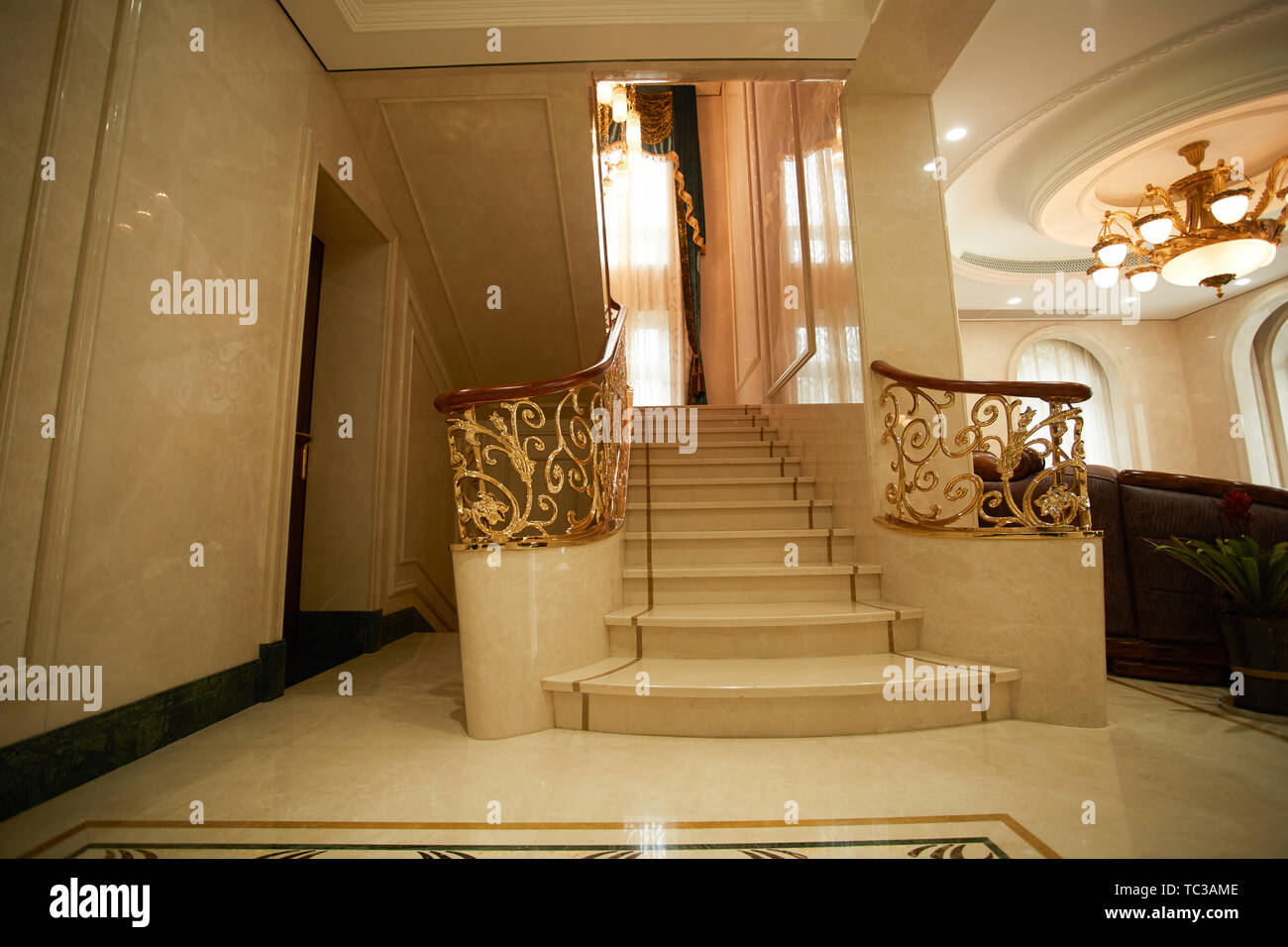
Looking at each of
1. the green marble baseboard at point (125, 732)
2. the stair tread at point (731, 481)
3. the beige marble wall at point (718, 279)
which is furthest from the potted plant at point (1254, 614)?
the beige marble wall at point (718, 279)

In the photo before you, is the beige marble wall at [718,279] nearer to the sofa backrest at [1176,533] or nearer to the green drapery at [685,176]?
the green drapery at [685,176]

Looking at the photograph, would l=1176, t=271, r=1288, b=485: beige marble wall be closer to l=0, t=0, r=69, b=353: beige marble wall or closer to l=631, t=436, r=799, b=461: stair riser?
l=631, t=436, r=799, b=461: stair riser

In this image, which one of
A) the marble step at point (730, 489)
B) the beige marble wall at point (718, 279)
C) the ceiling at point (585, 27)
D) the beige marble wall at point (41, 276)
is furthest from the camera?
the beige marble wall at point (718, 279)

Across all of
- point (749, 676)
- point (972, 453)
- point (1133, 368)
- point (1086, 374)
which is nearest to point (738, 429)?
point (972, 453)

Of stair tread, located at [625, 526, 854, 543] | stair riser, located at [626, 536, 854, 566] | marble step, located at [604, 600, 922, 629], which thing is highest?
stair tread, located at [625, 526, 854, 543]

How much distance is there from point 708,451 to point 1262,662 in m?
2.84

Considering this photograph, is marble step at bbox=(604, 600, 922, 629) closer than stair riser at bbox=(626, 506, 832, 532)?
Yes

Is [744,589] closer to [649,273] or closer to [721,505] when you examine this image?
[721,505]

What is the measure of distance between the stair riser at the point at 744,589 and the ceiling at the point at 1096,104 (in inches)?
129

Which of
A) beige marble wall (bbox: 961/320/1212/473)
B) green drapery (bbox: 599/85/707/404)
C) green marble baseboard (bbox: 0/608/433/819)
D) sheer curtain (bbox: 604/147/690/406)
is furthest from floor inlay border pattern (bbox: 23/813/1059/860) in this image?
beige marble wall (bbox: 961/320/1212/473)

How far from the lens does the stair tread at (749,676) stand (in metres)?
1.75

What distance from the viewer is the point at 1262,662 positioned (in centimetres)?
197

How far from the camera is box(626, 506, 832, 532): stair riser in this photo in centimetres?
308

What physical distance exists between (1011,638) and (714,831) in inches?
54.2
